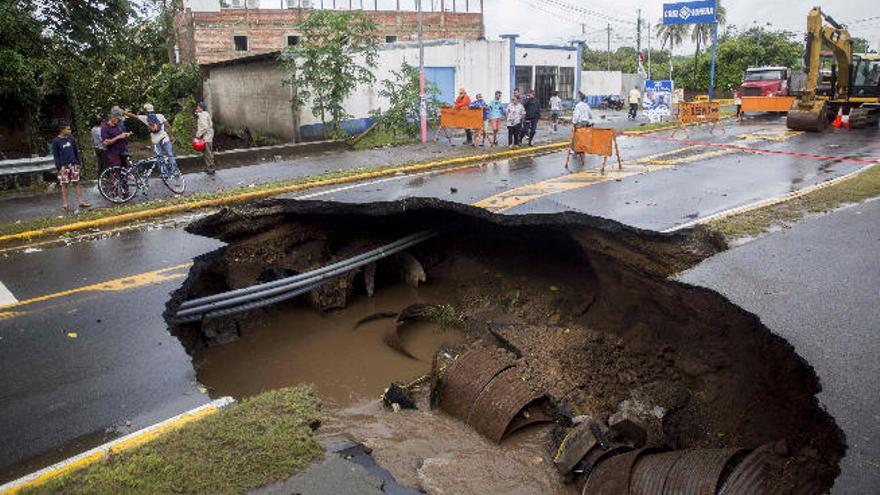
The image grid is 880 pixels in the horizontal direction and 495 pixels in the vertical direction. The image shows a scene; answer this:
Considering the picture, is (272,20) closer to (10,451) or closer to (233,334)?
(233,334)

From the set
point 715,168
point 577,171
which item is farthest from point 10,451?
point 715,168

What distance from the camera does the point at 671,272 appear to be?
600 cm

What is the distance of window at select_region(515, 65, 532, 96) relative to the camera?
28250 millimetres

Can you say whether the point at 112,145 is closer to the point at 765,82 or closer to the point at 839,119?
the point at 839,119

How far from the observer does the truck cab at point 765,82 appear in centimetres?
2888

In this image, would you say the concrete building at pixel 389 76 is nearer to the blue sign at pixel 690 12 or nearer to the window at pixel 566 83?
the window at pixel 566 83

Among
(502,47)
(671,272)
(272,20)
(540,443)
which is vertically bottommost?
(540,443)

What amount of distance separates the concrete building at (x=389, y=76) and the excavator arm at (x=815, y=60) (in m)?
11.6

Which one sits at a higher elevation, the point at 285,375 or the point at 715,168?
the point at 715,168

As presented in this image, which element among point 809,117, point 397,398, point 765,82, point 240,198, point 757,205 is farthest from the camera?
point 765,82

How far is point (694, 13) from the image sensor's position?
92.3ft

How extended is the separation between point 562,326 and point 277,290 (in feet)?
10.5

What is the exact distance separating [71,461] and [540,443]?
3.39 m

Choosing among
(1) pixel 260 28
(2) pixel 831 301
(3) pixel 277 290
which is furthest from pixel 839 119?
(1) pixel 260 28
